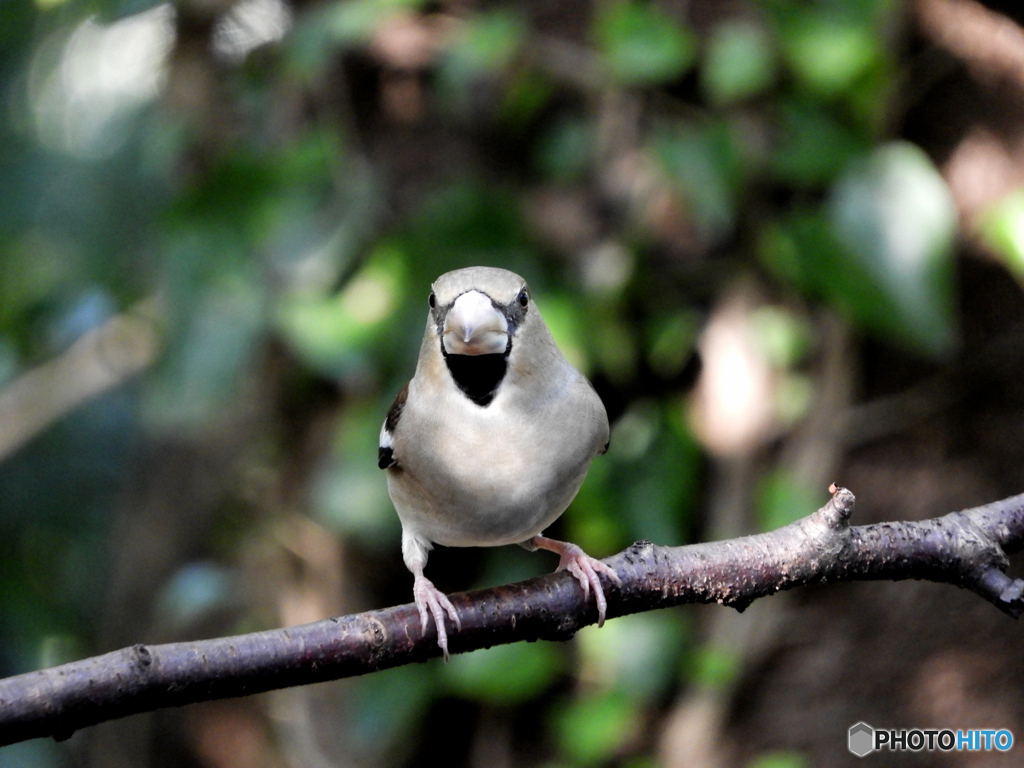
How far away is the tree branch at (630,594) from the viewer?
70.3 inches

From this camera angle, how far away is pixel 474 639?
7.01ft

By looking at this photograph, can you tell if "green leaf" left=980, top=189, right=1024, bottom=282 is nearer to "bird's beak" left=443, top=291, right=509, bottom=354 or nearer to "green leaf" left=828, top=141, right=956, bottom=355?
"green leaf" left=828, top=141, right=956, bottom=355

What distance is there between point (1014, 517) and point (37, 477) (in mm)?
4720

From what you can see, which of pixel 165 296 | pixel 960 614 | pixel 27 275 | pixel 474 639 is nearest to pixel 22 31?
pixel 27 275

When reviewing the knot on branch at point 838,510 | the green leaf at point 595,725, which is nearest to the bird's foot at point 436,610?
the knot on branch at point 838,510

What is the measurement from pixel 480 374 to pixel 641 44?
202cm

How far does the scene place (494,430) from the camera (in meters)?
2.27

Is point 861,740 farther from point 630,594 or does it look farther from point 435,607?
point 435,607

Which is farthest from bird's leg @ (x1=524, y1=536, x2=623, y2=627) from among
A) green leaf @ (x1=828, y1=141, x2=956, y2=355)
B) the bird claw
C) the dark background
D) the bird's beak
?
green leaf @ (x1=828, y1=141, x2=956, y2=355)

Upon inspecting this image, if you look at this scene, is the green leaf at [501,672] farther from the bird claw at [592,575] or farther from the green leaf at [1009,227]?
the green leaf at [1009,227]

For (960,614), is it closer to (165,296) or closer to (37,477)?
(165,296)

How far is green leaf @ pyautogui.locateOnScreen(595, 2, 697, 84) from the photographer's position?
378cm

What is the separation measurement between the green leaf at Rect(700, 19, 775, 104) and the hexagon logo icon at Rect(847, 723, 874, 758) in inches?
92.2

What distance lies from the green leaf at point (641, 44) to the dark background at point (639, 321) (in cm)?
1
